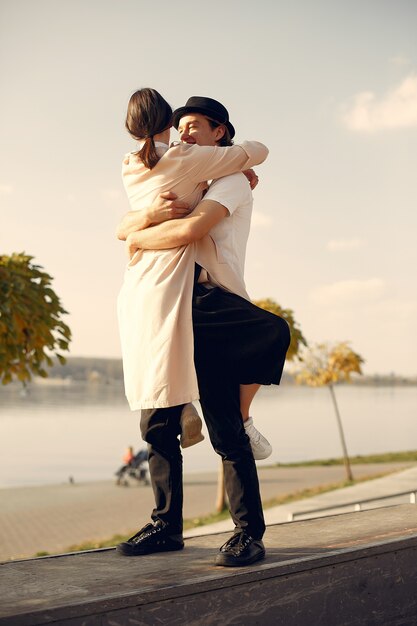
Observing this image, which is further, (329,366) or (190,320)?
(329,366)

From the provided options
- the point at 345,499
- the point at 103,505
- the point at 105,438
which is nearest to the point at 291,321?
the point at 345,499

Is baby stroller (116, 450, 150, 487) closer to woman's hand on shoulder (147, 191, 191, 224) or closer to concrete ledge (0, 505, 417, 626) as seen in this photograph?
concrete ledge (0, 505, 417, 626)

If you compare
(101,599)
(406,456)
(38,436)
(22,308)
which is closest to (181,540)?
(101,599)

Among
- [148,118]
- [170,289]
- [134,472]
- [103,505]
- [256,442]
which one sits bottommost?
[103,505]

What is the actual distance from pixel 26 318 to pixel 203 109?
4.90 meters

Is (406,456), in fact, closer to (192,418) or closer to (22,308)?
(22,308)

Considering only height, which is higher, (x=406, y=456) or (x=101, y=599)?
(x=101, y=599)

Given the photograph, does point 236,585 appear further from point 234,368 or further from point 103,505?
point 103,505

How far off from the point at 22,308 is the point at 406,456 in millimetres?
24585

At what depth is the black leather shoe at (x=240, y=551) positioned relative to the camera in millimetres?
2596

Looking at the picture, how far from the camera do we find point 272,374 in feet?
9.15

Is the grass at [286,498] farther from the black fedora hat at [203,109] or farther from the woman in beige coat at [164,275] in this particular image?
the black fedora hat at [203,109]

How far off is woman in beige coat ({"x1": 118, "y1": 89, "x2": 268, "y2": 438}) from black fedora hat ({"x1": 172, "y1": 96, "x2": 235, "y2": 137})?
109mm

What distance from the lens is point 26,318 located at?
745 centimetres
